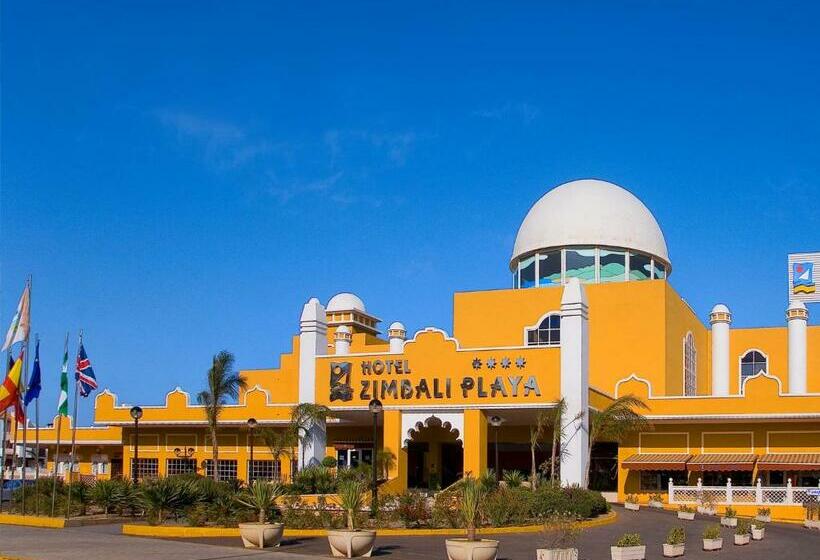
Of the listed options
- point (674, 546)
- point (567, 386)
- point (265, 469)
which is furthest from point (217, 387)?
point (674, 546)

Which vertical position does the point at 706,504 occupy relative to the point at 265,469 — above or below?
below

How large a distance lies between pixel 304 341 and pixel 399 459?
6469 mm

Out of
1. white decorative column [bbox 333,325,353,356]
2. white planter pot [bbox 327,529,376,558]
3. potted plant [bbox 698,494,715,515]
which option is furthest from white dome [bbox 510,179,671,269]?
white planter pot [bbox 327,529,376,558]

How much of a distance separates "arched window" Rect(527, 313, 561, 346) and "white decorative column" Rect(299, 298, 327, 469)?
927 cm

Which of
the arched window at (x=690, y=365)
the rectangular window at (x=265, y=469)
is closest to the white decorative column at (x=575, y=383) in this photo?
the arched window at (x=690, y=365)

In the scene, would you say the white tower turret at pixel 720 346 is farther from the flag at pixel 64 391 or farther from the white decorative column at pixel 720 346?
the flag at pixel 64 391

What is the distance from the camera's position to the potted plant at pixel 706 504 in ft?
117

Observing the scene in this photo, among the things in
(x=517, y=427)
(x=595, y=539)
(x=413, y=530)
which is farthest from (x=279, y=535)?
(x=517, y=427)

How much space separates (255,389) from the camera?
151ft

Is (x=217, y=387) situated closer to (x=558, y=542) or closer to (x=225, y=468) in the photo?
(x=225, y=468)

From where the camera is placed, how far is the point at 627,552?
1978 cm

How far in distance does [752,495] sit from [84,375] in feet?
76.9

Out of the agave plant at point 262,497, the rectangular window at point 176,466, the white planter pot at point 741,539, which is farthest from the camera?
the rectangular window at point 176,466

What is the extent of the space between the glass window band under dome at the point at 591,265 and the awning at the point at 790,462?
10.6 meters
